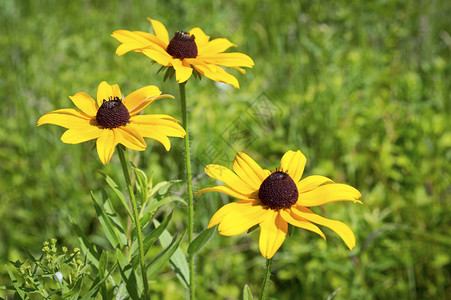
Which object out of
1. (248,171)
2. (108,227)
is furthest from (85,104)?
(248,171)

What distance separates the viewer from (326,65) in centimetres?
305

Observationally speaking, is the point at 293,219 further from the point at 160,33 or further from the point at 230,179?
the point at 160,33

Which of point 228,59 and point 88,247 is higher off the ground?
point 228,59

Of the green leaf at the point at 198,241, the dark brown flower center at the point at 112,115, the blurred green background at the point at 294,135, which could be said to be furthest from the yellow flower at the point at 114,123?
the blurred green background at the point at 294,135

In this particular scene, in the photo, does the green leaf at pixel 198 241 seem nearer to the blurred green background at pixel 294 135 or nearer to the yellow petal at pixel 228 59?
the yellow petal at pixel 228 59

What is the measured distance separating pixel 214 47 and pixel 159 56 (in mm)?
224

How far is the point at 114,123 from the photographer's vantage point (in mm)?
1093

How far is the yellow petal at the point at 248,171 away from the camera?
1152 mm

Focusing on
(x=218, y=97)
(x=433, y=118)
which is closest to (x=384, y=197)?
(x=433, y=118)

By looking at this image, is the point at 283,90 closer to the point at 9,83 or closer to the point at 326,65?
the point at 326,65

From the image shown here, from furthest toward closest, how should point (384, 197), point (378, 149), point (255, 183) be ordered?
point (378, 149) < point (384, 197) < point (255, 183)

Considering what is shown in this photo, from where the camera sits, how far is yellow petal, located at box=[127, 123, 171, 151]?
103cm

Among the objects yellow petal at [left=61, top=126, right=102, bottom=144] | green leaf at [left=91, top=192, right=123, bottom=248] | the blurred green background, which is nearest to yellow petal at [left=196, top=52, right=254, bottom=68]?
yellow petal at [left=61, top=126, right=102, bottom=144]

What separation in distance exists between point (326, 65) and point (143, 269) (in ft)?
7.55
